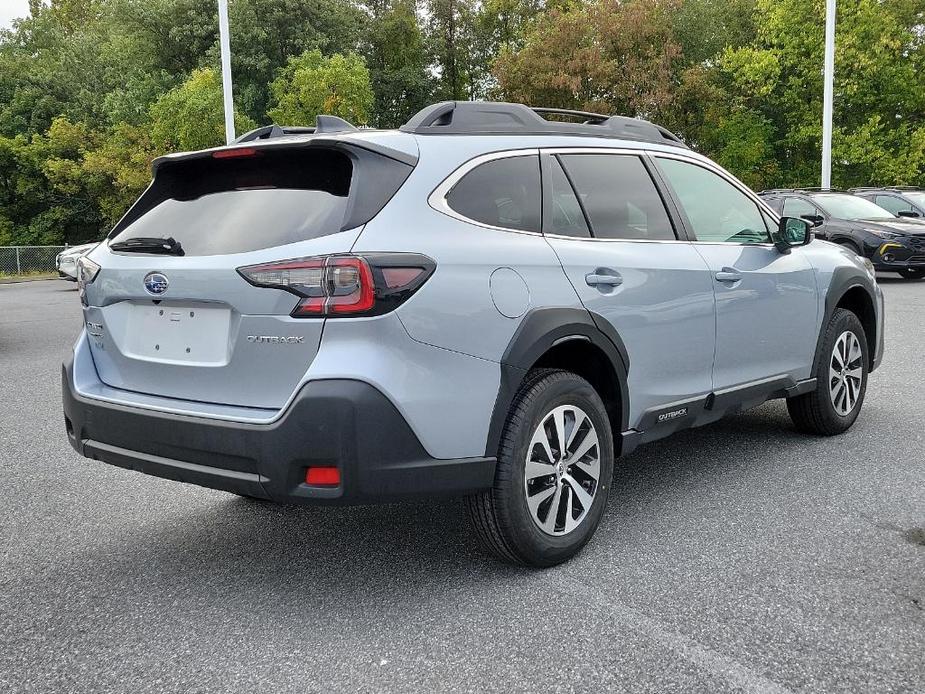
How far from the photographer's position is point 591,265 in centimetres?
379

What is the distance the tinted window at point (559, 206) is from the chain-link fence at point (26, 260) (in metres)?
34.1

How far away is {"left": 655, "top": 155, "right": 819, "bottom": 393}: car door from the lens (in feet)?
15.0

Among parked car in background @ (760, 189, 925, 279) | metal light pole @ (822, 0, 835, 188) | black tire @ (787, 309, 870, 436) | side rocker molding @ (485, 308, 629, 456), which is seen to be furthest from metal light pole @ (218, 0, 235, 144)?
side rocker molding @ (485, 308, 629, 456)

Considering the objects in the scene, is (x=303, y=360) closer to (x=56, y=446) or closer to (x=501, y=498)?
(x=501, y=498)

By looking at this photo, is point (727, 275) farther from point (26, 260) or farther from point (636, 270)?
point (26, 260)

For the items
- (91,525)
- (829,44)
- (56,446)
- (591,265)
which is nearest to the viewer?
(591,265)

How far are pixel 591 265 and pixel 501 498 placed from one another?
1.06 metres

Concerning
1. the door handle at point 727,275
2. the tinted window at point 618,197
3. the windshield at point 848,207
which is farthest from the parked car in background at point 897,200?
the tinted window at point 618,197

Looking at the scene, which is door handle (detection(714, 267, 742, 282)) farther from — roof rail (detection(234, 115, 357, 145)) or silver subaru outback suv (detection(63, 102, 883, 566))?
roof rail (detection(234, 115, 357, 145))

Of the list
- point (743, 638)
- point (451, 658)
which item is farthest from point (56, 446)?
point (743, 638)

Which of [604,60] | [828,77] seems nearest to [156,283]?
[828,77]

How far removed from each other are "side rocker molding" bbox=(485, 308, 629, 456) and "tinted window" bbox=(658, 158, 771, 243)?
1133 millimetres

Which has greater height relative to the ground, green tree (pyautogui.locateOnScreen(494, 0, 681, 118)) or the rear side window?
green tree (pyautogui.locateOnScreen(494, 0, 681, 118))

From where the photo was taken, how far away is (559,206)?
12.6 feet
